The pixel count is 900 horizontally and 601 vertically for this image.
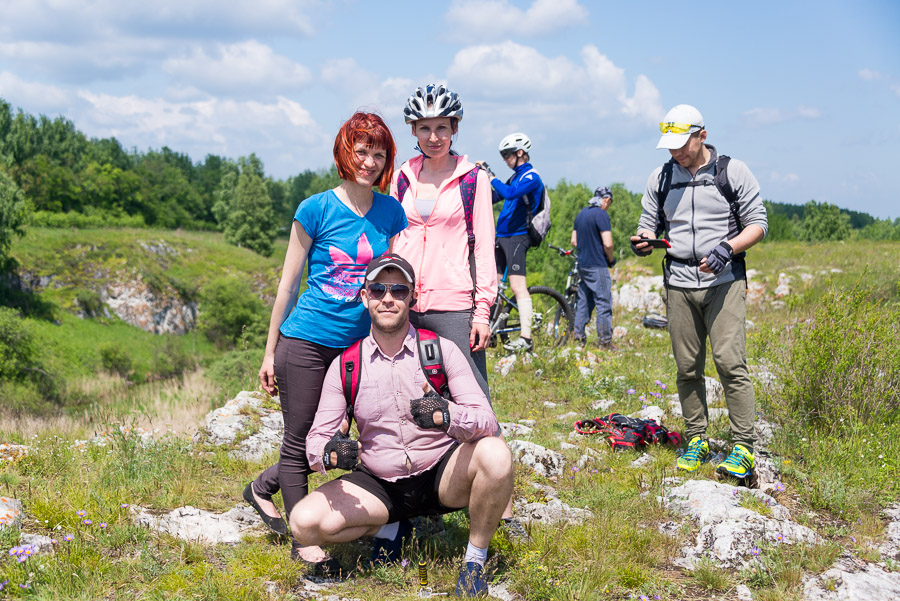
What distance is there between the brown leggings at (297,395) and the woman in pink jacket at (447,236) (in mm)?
642

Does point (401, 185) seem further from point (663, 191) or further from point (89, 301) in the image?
point (89, 301)

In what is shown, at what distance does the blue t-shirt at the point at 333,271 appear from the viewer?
129 inches

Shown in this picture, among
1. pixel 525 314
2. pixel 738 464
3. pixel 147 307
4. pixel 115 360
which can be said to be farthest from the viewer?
pixel 147 307

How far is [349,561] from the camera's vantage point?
3.44 metres

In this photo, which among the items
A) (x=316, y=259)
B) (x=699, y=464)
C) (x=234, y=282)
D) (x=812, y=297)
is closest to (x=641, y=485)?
(x=699, y=464)

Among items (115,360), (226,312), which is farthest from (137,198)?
(115,360)

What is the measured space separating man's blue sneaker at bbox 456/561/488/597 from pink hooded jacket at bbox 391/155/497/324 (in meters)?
1.33

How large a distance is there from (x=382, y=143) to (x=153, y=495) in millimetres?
2957

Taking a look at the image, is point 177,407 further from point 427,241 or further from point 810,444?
point 810,444

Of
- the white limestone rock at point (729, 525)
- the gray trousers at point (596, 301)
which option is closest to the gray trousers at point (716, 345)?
the white limestone rock at point (729, 525)

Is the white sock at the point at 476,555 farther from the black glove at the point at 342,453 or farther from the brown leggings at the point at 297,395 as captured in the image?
the brown leggings at the point at 297,395

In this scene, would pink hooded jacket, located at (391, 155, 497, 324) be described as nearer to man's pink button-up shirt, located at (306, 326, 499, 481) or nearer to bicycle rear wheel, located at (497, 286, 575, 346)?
man's pink button-up shirt, located at (306, 326, 499, 481)

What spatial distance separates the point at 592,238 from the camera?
8.90 metres

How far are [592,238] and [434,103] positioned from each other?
231 inches
